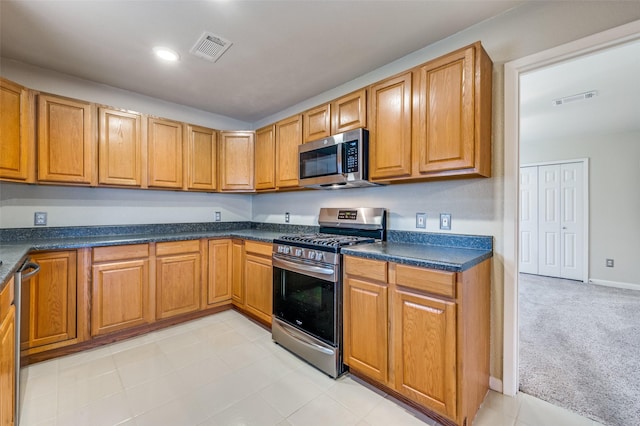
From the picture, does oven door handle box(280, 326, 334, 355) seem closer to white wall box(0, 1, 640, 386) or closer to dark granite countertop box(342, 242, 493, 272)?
dark granite countertop box(342, 242, 493, 272)

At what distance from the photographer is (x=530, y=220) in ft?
17.3

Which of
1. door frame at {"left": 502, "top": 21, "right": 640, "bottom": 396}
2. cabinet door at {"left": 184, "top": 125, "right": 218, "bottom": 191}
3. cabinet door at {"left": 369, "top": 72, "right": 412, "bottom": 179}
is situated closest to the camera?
door frame at {"left": 502, "top": 21, "right": 640, "bottom": 396}

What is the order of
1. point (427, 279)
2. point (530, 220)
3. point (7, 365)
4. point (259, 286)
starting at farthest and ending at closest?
point (530, 220), point (259, 286), point (427, 279), point (7, 365)

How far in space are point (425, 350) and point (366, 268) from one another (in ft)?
1.92

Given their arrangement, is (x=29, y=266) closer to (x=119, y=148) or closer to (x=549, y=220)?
(x=119, y=148)

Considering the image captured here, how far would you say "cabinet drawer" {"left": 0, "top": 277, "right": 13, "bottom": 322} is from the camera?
3.90 feet

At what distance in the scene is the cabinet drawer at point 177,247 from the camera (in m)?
2.80

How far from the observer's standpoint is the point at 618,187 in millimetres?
4434

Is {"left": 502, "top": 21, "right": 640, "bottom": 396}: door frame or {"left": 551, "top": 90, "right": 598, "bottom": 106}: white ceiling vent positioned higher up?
{"left": 551, "top": 90, "right": 598, "bottom": 106}: white ceiling vent

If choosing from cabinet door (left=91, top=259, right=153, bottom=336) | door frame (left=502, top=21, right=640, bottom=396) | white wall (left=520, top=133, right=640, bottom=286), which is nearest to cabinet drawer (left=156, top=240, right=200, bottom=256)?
cabinet door (left=91, top=259, right=153, bottom=336)

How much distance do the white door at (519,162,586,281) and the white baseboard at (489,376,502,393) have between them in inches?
169

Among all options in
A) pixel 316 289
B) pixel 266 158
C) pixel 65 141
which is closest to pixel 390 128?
pixel 316 289

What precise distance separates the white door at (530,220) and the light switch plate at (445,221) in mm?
4354

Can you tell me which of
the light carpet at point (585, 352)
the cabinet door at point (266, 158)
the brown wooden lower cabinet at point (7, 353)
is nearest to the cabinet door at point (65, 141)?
the brown wooden lower cabinet at point (7, 353)
